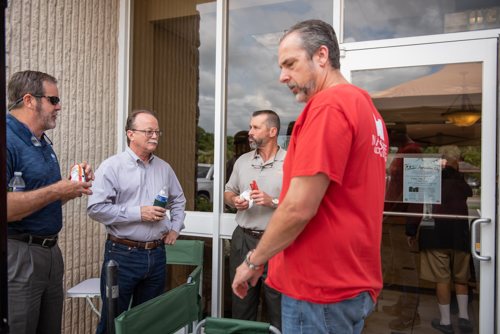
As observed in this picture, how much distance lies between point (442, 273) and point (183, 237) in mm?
2400

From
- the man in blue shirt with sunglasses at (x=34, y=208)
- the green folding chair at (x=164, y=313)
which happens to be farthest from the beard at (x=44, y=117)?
the green folding chair at (x=164, y=313)

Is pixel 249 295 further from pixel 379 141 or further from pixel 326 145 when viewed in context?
pixel 326 145

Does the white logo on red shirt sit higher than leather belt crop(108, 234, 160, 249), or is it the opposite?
the white logo on red shirt

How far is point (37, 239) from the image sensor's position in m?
2.25

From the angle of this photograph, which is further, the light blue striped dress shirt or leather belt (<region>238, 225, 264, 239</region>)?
leather belt (<region>238, 225, 264, 239</region>)

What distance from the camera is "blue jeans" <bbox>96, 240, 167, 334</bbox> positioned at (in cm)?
274

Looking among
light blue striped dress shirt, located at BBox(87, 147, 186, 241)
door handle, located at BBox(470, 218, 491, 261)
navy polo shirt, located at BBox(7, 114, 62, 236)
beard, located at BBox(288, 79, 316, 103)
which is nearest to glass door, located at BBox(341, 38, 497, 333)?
door handle, located at BBox(470, 218, 491, 261)

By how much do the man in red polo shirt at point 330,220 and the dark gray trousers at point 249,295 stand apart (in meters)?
1.73

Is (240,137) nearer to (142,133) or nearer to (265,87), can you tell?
(265,87)

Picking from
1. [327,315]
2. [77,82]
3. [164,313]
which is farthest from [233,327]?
[77,82]

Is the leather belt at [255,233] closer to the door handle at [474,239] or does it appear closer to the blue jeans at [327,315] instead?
the door handle at [474,239]

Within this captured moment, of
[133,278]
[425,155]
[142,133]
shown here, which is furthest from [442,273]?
[142,133]

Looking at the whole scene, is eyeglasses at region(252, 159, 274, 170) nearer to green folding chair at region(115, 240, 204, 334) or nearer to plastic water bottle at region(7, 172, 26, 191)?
green folding chair at region(115, 240, 204, 334)

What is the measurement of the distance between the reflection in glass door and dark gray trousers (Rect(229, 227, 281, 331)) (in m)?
0.82
